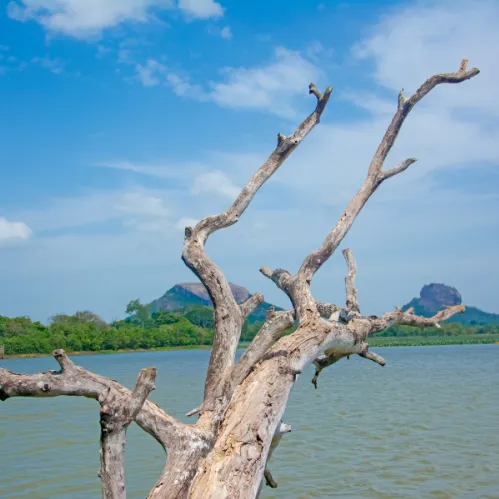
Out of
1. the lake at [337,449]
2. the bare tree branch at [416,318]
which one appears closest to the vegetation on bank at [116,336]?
the lake at [337,449]

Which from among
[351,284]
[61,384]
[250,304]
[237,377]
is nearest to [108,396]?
[61,384]

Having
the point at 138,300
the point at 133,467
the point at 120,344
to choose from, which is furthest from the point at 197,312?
the point at 133,467

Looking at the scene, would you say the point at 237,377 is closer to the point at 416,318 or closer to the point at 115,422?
the point at 115,422

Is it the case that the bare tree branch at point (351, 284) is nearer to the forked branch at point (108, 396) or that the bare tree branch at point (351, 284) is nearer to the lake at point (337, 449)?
the forked branch at point (108, 396)

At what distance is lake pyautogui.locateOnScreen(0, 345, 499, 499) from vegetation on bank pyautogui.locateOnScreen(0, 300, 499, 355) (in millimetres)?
57253

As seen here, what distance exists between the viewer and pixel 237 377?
4789mm

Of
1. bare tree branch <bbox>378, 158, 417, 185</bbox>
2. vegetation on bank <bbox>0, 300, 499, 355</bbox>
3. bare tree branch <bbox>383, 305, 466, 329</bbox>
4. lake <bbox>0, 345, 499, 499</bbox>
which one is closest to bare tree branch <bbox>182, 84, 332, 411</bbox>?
bare tree branch <bbox>378, 158, 417, 185</bbox>

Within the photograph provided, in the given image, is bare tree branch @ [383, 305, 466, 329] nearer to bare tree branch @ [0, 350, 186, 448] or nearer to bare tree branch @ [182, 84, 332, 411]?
bare tree branch @ [182, 84, 332, 411]

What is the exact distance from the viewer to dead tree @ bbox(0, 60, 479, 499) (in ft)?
12.0

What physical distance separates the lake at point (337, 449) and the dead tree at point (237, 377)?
12.2 feet

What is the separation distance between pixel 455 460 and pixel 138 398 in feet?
28.1

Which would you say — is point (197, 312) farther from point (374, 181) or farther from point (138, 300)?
point (374, 181)

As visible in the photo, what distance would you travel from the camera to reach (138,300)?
5566 inches

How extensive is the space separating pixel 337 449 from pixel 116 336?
3432 inches
